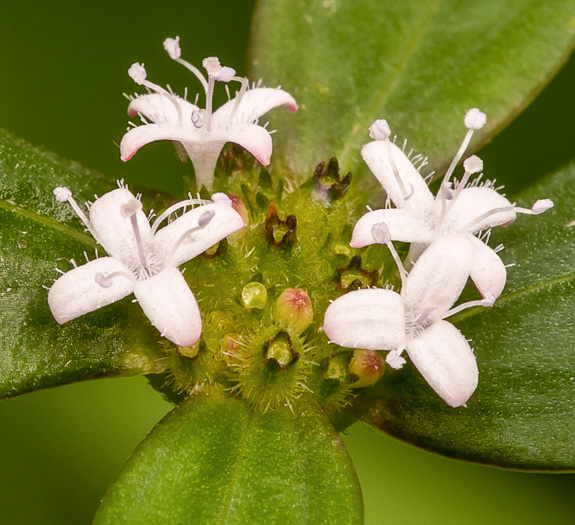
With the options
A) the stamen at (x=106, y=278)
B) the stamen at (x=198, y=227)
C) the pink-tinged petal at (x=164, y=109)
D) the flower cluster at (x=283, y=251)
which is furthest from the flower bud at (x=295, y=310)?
the pink-tinged petal at (x=164, y=109)

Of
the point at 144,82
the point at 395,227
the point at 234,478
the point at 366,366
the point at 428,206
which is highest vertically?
the point at 144,82

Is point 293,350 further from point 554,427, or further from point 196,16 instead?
point 196,16

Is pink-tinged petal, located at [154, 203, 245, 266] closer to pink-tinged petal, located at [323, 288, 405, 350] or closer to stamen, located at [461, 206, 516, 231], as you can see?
pink-tinged petal, located at [323, 288, 405, 350]

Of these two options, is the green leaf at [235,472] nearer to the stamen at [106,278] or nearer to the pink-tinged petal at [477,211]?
the stamen at [106,278]

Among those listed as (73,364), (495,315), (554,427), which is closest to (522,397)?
(554,427)

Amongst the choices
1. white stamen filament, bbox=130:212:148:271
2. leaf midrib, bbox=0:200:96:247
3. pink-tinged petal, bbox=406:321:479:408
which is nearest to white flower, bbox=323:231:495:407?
pink-tinged petal, bbox=406:321:479:408

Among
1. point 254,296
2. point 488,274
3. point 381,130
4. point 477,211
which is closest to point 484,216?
point 477,211

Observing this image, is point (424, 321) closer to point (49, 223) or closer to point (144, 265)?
point (144, 265)
